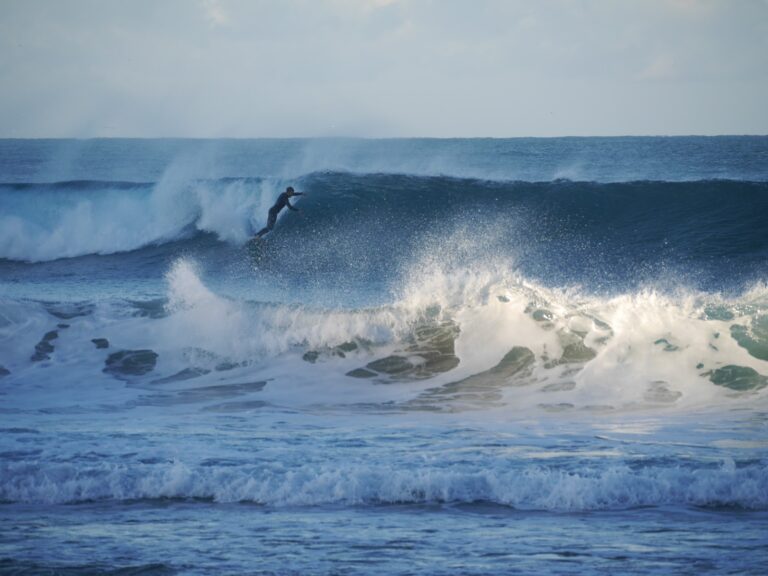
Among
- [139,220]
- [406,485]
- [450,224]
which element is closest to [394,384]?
[406,485]

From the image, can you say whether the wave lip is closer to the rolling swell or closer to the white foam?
the rolling swell

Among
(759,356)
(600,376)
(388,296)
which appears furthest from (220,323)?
(759,356)

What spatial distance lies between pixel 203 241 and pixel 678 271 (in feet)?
32.5

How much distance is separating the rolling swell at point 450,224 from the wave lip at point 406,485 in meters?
9.27

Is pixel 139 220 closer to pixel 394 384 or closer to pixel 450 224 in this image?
pixel 450 224

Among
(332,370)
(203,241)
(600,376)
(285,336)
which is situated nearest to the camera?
(600,376)

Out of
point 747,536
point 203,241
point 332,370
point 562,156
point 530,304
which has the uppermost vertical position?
point 562,156

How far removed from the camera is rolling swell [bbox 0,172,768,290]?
17.4 meters

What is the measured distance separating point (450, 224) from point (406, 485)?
14.0 meters

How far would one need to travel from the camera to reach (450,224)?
67.8 feet

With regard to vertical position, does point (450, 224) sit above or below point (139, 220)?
below

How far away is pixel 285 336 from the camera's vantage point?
12.3m

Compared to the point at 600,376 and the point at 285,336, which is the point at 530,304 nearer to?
the point at 600,376

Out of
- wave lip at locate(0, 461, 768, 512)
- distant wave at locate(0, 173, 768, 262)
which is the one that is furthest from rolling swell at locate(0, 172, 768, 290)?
wave lip at locate(0, 461, 768, 512)
